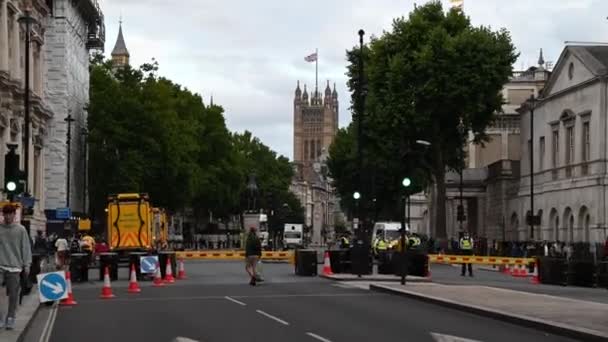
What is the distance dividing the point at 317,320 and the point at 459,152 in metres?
53.0

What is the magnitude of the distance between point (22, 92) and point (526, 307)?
39875 millimetres

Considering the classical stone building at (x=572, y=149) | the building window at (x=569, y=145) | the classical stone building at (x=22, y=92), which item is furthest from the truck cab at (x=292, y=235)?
the building window at (x=569, y=145)

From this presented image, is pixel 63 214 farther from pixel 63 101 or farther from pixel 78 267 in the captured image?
pixel 78 267

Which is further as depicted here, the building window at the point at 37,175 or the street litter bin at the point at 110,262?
the building window at the point at 37,175

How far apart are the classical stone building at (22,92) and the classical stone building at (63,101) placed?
4.75 meters

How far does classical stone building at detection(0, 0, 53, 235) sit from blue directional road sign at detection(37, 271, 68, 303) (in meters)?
24.2

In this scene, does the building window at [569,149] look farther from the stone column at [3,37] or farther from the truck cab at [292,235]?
the truck cab at [292,235]

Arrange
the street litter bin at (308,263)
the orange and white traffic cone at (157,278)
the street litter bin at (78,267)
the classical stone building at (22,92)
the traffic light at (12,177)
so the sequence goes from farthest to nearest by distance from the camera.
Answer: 1. the classical stone building at (22,92)
2. the street litter bin at (308,263)
3. the street litter bin at (78,267)
4. the orange and white traffic cone at (157,278)
5. the traffic light at (12,177)

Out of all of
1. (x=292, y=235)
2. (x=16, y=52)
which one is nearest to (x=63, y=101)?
(x=16, y=52)

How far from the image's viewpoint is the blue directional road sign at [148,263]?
39.0m

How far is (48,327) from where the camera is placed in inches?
826

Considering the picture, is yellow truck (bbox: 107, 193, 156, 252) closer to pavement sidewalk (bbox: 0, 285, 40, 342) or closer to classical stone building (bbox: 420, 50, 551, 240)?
pavement sidewalk (bbox: 0, 285, 40, 342)

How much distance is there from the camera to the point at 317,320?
21562mm

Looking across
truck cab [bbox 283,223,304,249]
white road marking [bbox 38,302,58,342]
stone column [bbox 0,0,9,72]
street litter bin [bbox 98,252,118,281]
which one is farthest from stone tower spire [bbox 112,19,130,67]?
white road marking [bbox 38,302,58,342]
